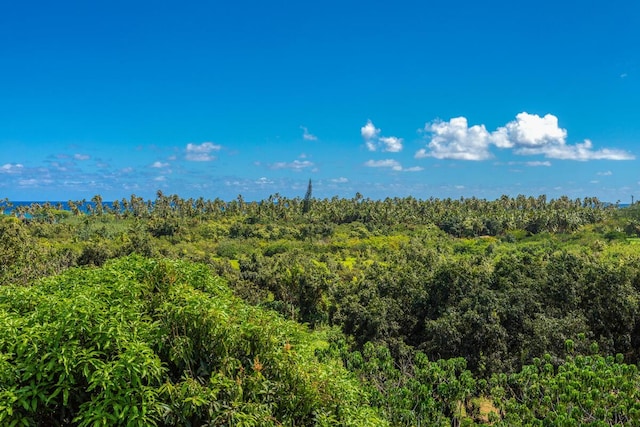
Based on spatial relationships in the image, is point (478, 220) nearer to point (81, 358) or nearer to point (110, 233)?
point (110, 233)

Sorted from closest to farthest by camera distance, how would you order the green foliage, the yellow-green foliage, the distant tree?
the yellow-green foliage < the green foliage < the distant tree

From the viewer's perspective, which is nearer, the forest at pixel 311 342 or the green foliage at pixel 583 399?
the forest at pixel 311 342

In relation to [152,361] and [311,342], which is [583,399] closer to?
[311,342]

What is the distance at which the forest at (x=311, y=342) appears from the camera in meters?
5.82

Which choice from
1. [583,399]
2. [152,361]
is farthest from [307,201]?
[152,361]

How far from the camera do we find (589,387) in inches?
496

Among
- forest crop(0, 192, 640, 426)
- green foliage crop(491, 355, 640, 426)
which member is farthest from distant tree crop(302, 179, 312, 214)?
green foliage crop(491, 355, 640, 426)

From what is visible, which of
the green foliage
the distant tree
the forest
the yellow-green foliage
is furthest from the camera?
the distant tree

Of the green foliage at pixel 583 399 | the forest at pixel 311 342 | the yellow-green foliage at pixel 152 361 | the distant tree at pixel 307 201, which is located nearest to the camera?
the yellow-green foliage at pixel 152 361

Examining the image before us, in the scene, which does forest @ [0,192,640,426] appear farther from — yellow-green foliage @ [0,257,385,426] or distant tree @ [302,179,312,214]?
distant tree @ [302,179,312,214]

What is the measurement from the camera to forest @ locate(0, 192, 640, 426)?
19.1 ft

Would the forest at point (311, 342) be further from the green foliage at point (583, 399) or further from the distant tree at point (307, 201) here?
the distant tree at point (307, 201)

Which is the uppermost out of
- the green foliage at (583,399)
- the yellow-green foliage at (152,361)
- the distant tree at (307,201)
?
the distant tree at (307,201)

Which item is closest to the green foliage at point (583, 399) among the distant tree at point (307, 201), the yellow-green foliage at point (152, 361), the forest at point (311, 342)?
the forest at point (311, 342)
